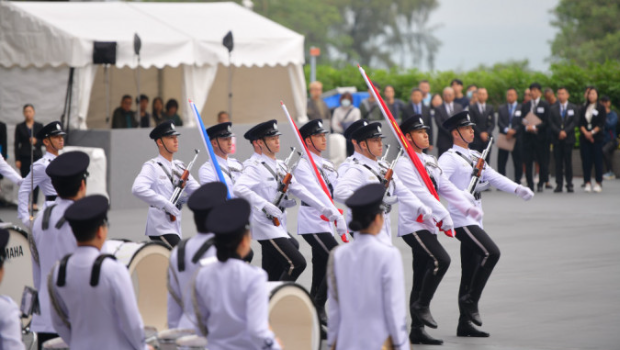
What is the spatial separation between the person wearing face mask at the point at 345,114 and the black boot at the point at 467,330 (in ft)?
42.7

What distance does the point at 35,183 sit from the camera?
10.8 m

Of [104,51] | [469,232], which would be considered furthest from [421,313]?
[104,51]

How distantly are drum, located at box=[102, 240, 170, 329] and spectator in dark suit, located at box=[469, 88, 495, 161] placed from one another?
12903 millimetres

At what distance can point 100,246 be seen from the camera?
5.91 metres

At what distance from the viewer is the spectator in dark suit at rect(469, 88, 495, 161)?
20625 millimetres

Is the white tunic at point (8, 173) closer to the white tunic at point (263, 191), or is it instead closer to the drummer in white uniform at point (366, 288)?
the white tunic at point (263, 191)

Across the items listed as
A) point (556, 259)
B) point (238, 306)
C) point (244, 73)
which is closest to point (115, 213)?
point (244, 73)

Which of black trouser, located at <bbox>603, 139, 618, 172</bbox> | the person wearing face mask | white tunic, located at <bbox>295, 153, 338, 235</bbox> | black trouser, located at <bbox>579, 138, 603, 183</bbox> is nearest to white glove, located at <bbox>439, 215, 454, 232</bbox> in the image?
white tunic, located at <bbox>295, 153, 338, 235</bbox>

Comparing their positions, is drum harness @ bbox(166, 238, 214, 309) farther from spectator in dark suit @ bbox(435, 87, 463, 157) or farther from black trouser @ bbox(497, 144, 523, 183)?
black trouser @ bbox(497, 144, 523, 183)

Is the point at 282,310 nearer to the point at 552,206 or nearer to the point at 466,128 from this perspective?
the point at 466,128

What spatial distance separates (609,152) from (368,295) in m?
18.0

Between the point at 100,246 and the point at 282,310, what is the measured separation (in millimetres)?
1414

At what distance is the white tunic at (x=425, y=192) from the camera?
30.0ft

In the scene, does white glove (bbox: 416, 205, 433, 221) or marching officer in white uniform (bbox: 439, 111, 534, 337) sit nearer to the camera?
white glove (bbox: 416, 205, 433, 221)
